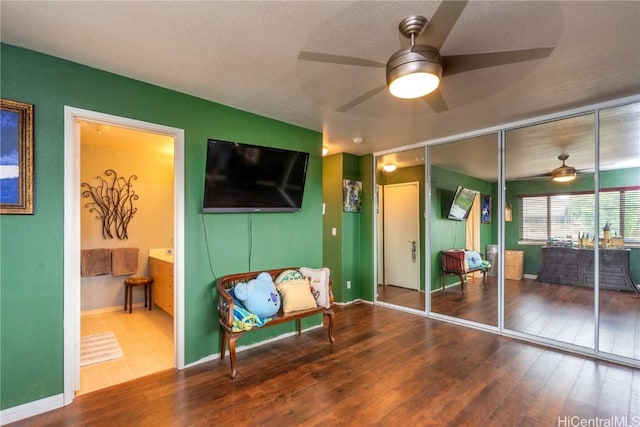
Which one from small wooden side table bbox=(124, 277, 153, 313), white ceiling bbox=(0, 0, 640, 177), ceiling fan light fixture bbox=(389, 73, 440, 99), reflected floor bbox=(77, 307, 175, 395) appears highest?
white ceiling bbox=(0, 0, 640, 177)

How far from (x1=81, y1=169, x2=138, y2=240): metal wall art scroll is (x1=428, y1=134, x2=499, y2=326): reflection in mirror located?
183 inches

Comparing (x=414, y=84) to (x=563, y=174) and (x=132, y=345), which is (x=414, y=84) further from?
(x=132, y=345)

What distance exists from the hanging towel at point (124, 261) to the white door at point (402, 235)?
408 cm

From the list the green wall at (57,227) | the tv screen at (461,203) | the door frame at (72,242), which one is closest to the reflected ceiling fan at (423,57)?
the green wall at (57,227)

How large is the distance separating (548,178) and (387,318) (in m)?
2.57

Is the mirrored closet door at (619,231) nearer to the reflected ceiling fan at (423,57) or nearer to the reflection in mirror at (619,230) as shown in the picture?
the reflection in mirror at (619,230)

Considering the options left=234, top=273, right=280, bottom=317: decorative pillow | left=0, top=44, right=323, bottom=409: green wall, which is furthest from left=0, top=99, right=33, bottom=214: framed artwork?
left=234, top=273, right=280, bottom=317: decorative pillow

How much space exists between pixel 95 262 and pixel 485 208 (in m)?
5.48

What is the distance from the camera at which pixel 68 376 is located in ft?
7.21

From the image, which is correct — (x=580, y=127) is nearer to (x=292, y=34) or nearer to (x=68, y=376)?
(x=292, y=34)

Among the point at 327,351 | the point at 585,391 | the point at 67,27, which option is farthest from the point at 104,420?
the point at 585,391

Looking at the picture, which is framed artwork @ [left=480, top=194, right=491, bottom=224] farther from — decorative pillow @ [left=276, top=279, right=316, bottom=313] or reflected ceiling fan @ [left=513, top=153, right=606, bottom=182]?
decorative pillow @ [left=276, top=279, right=316, bottom=313]

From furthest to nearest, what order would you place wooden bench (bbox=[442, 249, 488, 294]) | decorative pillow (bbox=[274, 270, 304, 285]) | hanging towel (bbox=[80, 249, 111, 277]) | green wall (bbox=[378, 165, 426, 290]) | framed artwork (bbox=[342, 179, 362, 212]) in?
framed artwork (bbox=[342, 179, 362, 212])
green wall (bbox=[378, 165, 426, 290])
hanging towel (bbox=[80, 249, 111, 277])
wooden bench (bbox=[442, 249, 488, 294])
decorative pillow (bbox=[274, 270, 304, 285])

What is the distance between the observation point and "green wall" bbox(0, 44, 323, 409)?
2016 millimetres
